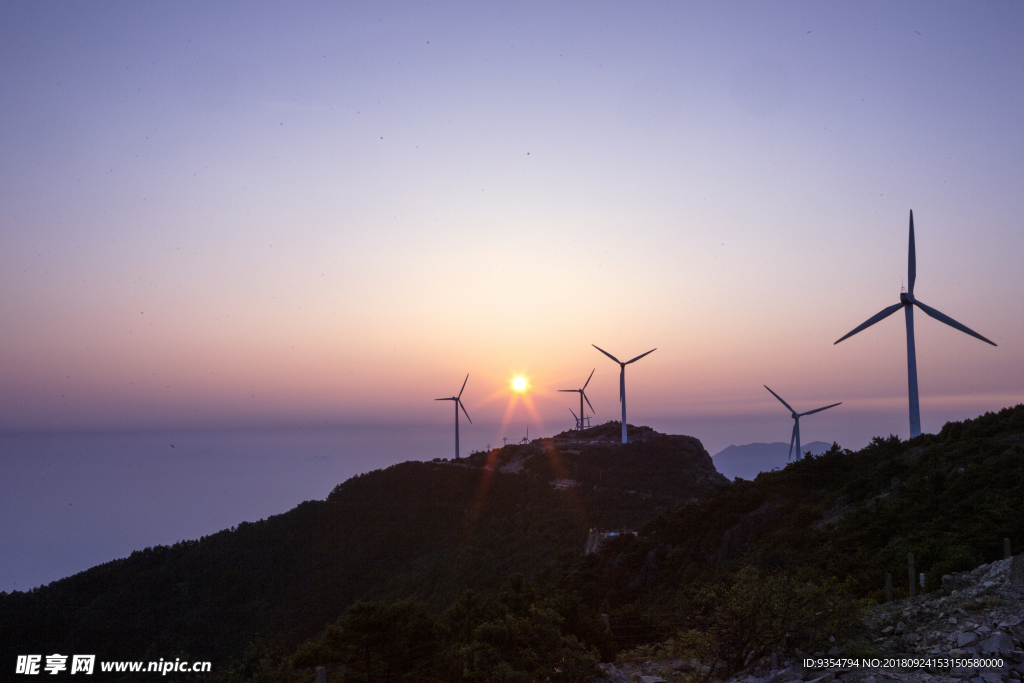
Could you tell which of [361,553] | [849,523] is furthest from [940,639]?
[361,553]

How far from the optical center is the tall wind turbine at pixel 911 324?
47.4m

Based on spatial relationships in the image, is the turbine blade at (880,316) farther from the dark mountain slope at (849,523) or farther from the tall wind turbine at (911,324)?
the dark mountain slope at (849,523)

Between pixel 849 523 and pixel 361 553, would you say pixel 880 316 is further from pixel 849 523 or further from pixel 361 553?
pixel 361 553

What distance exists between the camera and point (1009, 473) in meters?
29.8

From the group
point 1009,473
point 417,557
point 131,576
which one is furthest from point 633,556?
point 131,576

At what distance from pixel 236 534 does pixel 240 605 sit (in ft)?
59.7

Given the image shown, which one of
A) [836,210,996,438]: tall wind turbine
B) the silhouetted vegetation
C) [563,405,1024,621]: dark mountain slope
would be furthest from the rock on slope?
[836,210,996,438]: tall wind turbine

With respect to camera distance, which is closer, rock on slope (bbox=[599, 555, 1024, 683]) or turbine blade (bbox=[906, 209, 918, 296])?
rock on slope (bbox=[599, 555, 1024, 683])

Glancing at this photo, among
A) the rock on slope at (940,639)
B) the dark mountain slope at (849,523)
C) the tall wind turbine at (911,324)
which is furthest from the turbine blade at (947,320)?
the rock on slope at (940,639)

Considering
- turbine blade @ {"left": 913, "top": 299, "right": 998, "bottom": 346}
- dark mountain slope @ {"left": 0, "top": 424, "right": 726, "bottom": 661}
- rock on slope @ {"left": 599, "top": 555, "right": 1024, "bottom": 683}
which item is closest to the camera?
rock on slope @ {"left": 599, "top": 555, "right": 1024, "bottom": 683}

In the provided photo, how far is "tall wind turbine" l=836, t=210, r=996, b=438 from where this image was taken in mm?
47375

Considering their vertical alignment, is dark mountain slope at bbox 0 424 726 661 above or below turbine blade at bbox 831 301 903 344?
below

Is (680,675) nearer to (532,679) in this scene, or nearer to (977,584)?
(532,679)

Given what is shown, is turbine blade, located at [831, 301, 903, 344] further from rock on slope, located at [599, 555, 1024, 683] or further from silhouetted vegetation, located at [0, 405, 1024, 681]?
rock on slope, located at [599, 555, 1024, 683]
